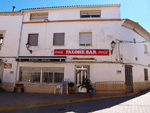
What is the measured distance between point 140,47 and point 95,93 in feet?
24.3

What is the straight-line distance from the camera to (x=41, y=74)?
11.4m

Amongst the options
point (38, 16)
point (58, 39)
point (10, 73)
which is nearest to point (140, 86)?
point (58, 39)

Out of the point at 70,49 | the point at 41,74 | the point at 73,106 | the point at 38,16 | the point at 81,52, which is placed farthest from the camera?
the point at 38,16

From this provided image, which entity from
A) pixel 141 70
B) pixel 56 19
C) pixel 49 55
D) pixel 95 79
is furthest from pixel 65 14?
pixel 141 70

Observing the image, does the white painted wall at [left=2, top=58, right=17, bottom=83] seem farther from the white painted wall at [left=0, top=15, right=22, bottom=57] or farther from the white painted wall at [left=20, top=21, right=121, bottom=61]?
the white painted wall at [left=20, top=21, right=121, bottom=61]

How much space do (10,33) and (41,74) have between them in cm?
538

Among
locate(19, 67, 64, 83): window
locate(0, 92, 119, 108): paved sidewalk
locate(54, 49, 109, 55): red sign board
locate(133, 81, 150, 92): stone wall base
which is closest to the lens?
locate(0, 92, 119, 108): paved sidewalk

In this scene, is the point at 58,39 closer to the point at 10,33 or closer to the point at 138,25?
the point at 10,33

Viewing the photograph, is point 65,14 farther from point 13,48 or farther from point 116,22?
point 13,48

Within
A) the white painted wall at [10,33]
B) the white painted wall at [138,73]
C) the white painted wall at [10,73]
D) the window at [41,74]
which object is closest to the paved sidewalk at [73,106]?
the window at [41,74]

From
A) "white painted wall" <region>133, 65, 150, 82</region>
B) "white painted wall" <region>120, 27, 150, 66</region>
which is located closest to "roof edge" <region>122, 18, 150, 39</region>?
"white painted wall" <region>120, 27, 150, 66</region>

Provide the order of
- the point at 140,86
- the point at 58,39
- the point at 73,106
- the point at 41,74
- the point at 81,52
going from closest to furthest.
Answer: the point at 73,106 → the point at 81,52 → the point at 41,74 → the point at 58,39 → the point at 140,86

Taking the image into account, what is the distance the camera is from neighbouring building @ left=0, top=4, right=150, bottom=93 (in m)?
10.8

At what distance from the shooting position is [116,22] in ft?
37.4
